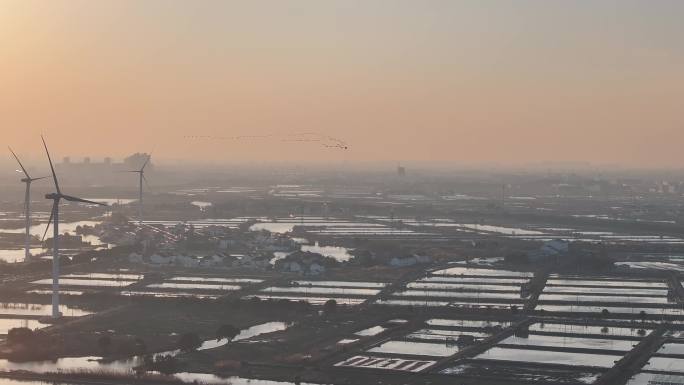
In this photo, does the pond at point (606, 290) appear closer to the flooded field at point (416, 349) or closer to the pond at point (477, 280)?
the pond at point (477, 280)

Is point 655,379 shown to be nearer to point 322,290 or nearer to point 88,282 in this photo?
point 322,290

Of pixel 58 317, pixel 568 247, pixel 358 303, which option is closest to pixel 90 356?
pixel 58 317

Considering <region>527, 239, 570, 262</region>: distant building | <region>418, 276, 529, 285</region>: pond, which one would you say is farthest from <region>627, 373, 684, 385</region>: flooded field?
<region>527, 239, 570, 262</region>: distant building

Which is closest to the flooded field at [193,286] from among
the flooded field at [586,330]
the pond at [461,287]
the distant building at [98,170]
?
the pond at [461,287]

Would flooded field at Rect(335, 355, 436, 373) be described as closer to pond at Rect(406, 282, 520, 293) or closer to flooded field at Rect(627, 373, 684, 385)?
flooded field at Rect(627, 373, 684, 385)

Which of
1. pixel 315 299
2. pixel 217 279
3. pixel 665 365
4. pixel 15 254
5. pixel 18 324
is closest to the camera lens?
pixel 665 365

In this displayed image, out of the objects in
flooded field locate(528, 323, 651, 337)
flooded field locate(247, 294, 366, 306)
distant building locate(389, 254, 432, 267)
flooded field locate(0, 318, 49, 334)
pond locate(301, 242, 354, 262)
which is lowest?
flooded field locate(0, 318, 49, 334)

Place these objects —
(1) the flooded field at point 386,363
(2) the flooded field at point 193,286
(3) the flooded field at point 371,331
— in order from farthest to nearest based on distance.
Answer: (2) the flooded field at point 193,286 < (3) the flooded field at point 371,331 < (1) the flooded field at point 386,363

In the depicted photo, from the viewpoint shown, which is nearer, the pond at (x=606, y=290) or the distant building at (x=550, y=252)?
the pond at (x=606, y=290)

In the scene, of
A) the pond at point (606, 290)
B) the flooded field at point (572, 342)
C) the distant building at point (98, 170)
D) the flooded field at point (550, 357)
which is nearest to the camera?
the flooded field at point (550, 357)

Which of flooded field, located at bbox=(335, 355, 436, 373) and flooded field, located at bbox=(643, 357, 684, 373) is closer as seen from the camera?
flooded field, located at bbox=(643, 357, 684, 373)

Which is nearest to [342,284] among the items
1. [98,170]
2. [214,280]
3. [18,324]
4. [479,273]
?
[214,280]
